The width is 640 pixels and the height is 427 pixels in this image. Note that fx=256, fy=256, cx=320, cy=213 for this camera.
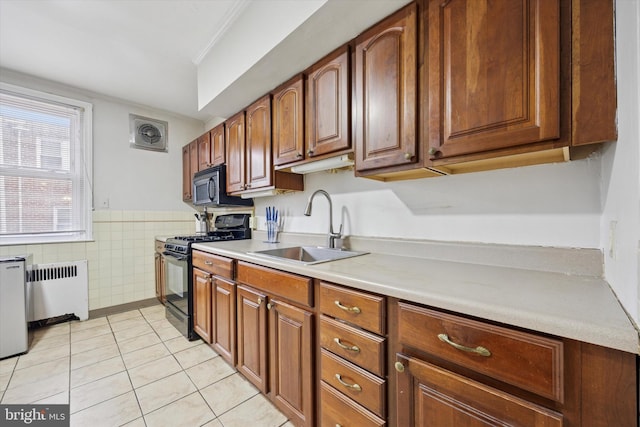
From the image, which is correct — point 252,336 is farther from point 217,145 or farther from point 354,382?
point 217,145

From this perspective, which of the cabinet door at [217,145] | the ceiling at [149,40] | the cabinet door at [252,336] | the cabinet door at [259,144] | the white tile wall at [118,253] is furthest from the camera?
the white tile wall at [118,253]

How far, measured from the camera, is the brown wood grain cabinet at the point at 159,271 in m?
2.93

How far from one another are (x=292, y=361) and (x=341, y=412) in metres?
0.32

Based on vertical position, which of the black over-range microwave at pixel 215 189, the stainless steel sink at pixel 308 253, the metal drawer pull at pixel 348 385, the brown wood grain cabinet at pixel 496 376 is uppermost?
the black over-range microwave at pixel 215 189

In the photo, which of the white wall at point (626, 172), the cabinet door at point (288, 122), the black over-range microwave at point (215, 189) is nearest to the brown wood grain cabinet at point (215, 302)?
the black over-range microwave at point (215, 189)

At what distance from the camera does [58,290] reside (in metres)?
2.58

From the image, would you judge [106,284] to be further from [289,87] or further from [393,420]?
[393,420]

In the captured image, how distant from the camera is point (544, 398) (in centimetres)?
61

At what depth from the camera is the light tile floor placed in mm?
1396

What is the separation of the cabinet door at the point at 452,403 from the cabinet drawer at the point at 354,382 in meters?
0.07

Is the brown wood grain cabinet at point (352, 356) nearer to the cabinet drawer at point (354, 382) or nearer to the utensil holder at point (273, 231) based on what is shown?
the cabinet drawer at point (354, 382)

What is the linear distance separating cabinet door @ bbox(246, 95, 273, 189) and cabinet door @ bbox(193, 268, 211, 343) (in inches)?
33.2

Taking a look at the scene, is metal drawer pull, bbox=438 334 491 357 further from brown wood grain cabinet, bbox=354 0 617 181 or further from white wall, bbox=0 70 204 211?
white wall, bbox=0 70 204 211

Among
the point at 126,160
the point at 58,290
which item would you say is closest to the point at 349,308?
the point at 58,290
